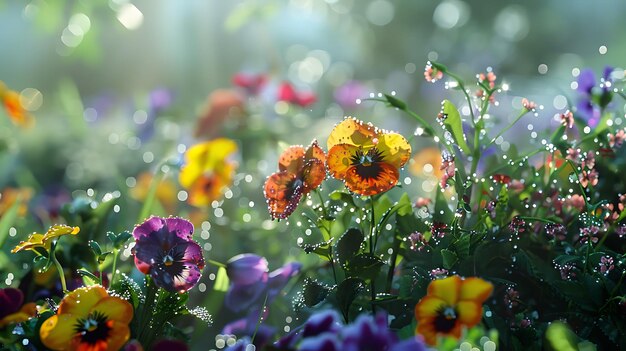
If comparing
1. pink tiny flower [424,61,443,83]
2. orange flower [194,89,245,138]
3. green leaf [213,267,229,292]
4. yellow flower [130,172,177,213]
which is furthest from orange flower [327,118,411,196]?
orange flower [194,89,245,138]

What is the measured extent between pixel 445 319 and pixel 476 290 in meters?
0.05

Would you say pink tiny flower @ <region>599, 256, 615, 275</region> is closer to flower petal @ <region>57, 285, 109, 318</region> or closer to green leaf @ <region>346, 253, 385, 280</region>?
green leaf @ <region>346, 253, 385, 280</region>

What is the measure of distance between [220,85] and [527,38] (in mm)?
3809

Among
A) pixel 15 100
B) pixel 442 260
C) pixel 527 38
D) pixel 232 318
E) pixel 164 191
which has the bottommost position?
pixel 442 260

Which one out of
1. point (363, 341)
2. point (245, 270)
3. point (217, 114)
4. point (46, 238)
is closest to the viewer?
point (363, 341)

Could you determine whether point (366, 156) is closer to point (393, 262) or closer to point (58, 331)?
point (393, 262)

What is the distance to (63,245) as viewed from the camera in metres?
1.25

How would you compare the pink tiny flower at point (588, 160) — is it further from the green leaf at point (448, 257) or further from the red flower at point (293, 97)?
the red flower at point (293, 97)

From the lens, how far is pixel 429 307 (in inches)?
34.0

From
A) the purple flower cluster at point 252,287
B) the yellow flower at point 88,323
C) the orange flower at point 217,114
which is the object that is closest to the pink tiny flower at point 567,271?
the purple flower cluster at point 252,287

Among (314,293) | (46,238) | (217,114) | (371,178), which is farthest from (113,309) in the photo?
(217,114)

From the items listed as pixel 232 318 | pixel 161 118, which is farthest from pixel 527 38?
pixel 232 318

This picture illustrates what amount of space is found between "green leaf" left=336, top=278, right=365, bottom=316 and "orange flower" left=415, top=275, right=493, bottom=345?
12cm

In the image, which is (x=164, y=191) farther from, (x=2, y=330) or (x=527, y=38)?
(x=527, y=38)
